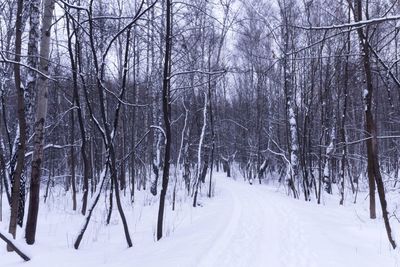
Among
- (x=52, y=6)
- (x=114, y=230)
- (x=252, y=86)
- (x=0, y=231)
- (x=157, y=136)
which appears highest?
(x=252, y=86)

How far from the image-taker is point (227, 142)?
35.6 m

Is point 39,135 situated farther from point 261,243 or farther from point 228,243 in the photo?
point 261,243

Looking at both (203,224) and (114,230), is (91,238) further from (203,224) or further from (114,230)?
(203,224)

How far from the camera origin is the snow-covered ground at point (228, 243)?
18.3 feet

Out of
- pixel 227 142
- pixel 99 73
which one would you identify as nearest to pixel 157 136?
pixel 99 73

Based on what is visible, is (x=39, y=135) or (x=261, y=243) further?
(x=261, y=243)

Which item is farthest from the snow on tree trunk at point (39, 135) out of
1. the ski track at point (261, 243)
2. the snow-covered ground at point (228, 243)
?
the ski track at point (261, 243)

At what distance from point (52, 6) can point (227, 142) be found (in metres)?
29.4

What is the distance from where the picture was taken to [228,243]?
6730mm

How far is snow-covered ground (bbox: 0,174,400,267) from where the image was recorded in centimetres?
558

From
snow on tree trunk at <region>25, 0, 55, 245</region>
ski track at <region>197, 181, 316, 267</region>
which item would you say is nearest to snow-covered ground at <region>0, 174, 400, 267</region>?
ski track at <region>197, 181, 316, 267</region>

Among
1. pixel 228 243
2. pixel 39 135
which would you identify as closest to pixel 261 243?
pixel 228 243

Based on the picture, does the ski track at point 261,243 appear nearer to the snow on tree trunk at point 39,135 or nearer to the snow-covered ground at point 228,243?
the snow-covered ground at point 228,243

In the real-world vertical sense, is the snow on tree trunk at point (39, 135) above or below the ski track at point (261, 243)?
above
